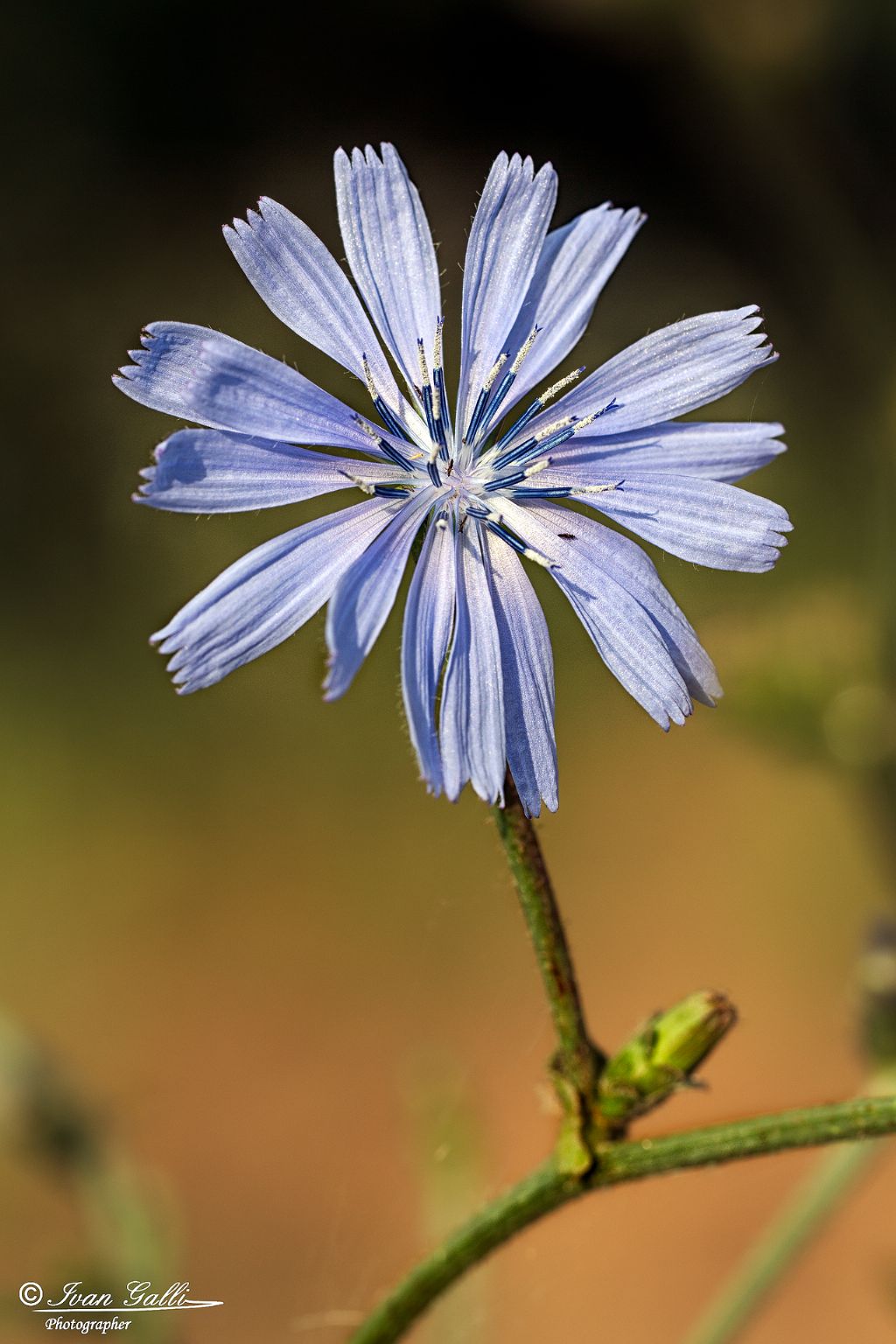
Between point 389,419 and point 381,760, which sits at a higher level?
point 389,419

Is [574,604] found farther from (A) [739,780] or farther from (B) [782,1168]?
(A) [739,780]

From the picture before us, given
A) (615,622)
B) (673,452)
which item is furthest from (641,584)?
(673,452)

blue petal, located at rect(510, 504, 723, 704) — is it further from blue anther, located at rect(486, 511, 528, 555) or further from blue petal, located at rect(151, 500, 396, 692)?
blue petal, located at rect(151, 500, 396, 692)

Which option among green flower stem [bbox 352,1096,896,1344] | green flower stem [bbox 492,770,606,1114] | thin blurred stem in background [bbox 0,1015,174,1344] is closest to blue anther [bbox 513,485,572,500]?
green flower stem [bbox 492,770,606,1114]

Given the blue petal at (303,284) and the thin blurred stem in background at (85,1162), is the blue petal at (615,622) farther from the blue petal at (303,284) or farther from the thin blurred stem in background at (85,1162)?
the thin blurred stem in background at (85,1162)

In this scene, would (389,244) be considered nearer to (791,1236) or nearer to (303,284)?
(303,284)

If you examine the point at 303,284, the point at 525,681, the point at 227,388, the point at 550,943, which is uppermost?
the point at 303,284
